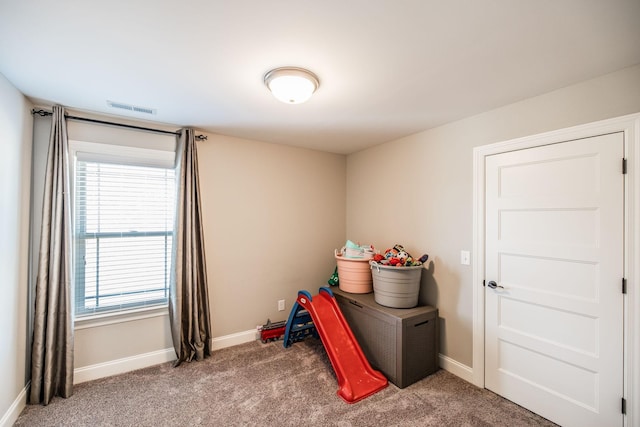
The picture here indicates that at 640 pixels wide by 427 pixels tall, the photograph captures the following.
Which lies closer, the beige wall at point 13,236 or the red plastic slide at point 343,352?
the beige wall at point 13,236

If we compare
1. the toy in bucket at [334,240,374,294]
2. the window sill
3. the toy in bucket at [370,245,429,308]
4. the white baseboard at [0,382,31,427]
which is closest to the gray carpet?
the white baseboard at [0,382,31,427]

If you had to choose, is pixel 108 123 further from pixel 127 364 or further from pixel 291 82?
pixel 127 364

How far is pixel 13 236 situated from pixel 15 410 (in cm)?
124

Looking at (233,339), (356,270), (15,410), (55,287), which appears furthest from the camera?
(233,339)

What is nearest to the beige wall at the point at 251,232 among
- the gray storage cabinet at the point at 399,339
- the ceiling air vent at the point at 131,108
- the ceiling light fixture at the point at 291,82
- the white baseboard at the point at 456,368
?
the ceiling air vent at the point at 131,108

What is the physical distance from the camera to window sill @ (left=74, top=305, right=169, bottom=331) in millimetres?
2547

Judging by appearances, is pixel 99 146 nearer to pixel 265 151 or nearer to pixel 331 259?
pixel 265 151

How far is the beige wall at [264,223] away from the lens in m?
3.18

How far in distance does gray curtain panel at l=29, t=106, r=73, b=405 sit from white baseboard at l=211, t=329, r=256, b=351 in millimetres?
1208

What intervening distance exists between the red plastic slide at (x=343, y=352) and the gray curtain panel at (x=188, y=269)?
1.06 meters

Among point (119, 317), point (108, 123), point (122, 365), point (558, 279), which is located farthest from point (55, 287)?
point (558, 279)

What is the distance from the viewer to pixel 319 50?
159 centimetres

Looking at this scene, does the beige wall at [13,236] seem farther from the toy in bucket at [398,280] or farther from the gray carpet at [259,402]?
the toy in bucket at [398,280]

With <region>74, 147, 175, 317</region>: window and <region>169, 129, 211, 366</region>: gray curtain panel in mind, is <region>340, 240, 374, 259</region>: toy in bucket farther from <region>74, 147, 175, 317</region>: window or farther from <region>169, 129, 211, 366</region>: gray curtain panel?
<region>74, 147, 175, 317</region>: window
